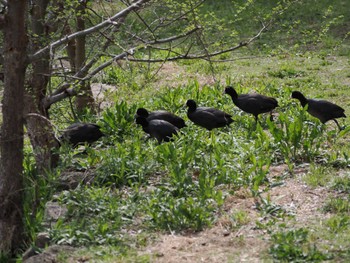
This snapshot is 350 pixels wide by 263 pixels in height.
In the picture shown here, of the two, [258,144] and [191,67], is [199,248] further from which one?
[191,67]

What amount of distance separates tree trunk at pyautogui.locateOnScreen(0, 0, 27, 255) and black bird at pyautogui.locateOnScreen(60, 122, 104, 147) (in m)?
2.45

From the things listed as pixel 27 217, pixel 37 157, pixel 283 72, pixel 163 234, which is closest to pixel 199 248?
pixel 163 234

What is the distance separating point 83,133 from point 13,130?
2.69 m

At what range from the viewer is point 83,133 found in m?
9.64

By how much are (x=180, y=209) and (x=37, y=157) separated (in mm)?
2052

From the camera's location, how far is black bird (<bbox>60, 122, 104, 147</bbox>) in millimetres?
9570

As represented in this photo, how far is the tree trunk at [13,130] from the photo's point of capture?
6783 millimetres

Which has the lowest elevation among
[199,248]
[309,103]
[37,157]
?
[199,248]

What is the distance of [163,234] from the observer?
271 inches

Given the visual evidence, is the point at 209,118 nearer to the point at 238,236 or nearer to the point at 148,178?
the point at 148,178

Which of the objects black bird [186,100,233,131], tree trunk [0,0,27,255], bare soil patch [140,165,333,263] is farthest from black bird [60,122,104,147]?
bare soil patch [140,165,333,263]

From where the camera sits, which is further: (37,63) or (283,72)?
(283,72)

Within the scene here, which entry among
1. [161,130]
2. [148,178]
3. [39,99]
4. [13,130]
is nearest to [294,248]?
[148,178]

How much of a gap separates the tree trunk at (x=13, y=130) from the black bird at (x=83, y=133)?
2447 millimetres
